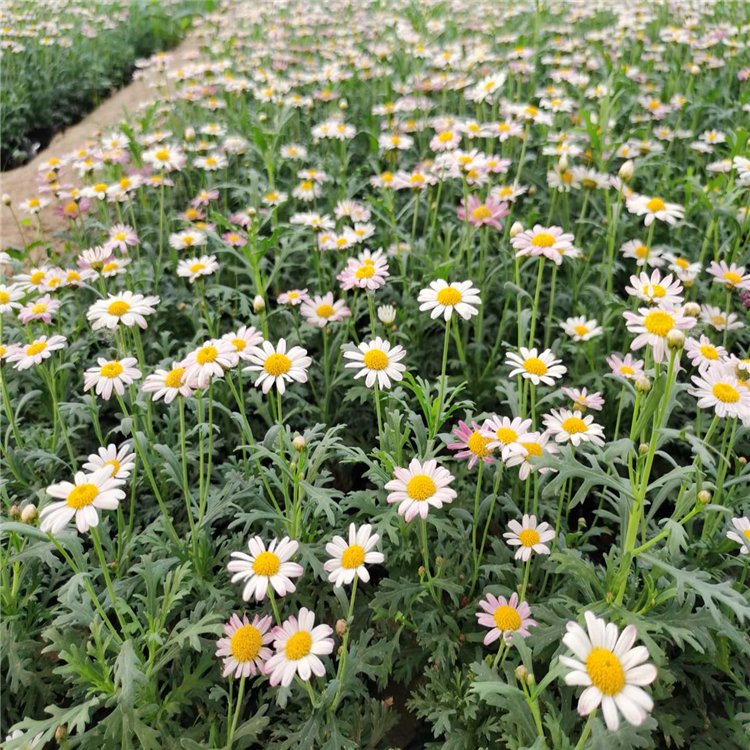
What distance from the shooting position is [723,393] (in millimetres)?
1795

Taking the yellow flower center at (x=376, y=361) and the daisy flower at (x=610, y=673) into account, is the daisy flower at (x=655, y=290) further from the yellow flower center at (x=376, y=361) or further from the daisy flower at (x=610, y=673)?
the daisy flower at (x=610, y=673)

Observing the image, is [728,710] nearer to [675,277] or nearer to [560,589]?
[560,589]

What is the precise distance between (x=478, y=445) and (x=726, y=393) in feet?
2.30

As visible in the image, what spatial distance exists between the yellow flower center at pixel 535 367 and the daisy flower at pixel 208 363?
3.02ft

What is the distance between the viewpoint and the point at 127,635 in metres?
1.75

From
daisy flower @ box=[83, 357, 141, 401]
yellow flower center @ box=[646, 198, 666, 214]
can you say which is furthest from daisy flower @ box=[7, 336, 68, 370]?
yellow flower center @ box=[646, 198, 666, 214]

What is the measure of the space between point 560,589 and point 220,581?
3.47 feet

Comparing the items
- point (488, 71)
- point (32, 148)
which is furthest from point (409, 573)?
point (32, 148)

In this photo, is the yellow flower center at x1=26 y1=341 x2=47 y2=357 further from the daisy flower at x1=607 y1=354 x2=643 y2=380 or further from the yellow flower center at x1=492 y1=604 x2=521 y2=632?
the daisy flower at x1=607 y1=354 x2=643 y2=380

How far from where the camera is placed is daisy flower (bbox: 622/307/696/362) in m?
1.64

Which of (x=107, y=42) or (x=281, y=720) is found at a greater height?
(x=107, y=42)

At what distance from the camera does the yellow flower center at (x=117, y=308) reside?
2.25 m

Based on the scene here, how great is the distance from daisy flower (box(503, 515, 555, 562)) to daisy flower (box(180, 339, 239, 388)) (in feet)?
3.15

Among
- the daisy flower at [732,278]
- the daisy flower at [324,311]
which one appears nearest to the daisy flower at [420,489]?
the daisy flower at [324,311]
